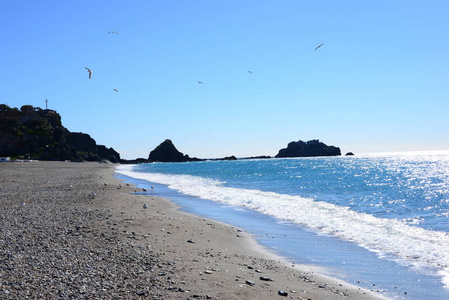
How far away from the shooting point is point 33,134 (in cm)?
9712

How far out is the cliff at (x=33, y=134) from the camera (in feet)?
303

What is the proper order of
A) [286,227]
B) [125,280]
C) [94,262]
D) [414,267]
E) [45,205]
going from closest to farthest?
[125,280] < [94,262] < [414,267] < [286,227] < [45,205]

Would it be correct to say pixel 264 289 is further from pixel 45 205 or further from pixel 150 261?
pixel 45 205

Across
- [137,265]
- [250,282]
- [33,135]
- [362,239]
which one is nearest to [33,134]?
[33,135]

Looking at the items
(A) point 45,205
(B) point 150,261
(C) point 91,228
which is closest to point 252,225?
(C) point 91,228

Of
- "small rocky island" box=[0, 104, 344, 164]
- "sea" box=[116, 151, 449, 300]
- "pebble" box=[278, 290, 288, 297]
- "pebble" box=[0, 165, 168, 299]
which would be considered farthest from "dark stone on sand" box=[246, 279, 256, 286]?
"small rocky island" box=[0, 104, 344, 164]

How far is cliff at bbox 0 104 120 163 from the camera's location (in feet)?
303

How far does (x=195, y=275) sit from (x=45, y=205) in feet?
38.1

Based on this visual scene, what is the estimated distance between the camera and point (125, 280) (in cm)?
634

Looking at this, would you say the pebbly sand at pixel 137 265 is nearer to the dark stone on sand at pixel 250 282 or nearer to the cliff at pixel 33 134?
the dark stone on sand at pixel 250 282

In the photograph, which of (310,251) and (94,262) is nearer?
(94,262)

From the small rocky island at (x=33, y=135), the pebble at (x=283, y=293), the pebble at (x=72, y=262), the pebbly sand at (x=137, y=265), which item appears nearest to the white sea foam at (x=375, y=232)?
the pebbly sand at (x=137, y=265)

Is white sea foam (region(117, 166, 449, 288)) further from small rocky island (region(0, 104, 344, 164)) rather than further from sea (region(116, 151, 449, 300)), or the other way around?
small rocky island (region(0, 104, 344, 164))

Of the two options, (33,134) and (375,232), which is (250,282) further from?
(33,134)
